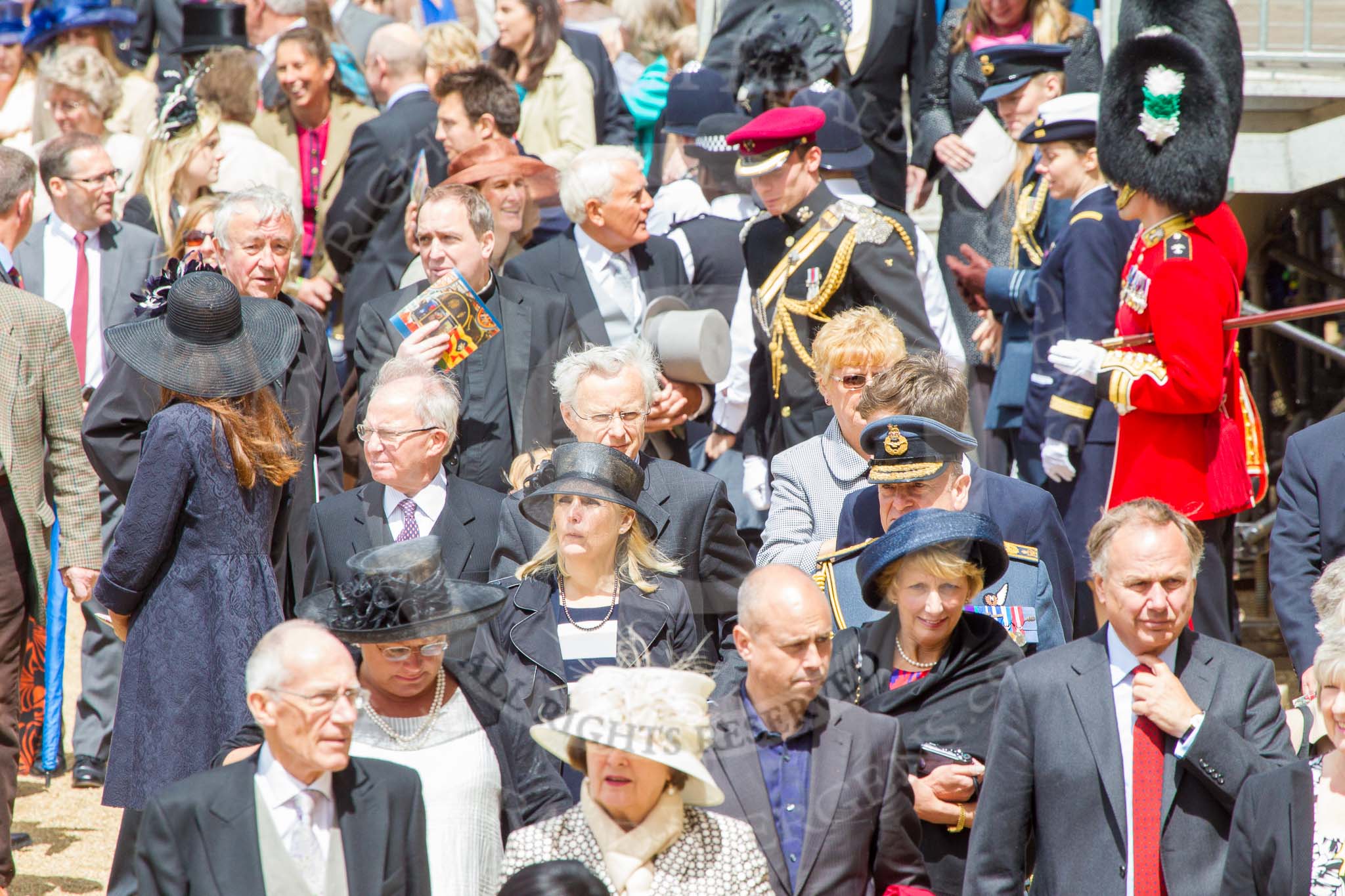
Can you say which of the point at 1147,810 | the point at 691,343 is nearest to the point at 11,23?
the point at 691,343

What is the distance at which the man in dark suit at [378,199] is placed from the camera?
25.2ft

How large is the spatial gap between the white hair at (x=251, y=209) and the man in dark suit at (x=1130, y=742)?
3.02m

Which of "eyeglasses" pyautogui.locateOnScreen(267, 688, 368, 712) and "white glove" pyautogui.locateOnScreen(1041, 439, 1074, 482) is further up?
"white glove" pyautogui.locateOnScreen(1041, 439, 1074, 482)

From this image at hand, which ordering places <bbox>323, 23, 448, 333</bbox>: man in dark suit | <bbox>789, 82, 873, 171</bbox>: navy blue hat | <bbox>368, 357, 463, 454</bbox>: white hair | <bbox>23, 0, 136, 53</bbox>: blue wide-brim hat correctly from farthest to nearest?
1. <bbox>23, 0, 136, 53</bbox>: blue wide-brim hat
2. <bbox>323, 23, 448, 333</bbox>: man in dark suit
3. <bbox>789, 82, 873, 171</bbox>: navy blue hat
4. <bbox>368, 357, 463, 454</bbox>: white hair

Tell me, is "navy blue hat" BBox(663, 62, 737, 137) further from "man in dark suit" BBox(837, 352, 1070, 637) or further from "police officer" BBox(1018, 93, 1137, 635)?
"man in dark suit" BBox(837, 352, 1070, 637)

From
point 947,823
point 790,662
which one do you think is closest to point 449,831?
point 790,662

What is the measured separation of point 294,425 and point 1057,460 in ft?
8.50

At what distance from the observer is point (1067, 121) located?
258 inches

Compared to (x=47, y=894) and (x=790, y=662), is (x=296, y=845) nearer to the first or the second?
(x=790, y=662)

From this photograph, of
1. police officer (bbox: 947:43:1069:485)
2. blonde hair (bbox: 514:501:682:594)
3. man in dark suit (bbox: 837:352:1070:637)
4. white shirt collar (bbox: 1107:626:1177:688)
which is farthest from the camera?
police officer (bbox: 947:43:1069:485)

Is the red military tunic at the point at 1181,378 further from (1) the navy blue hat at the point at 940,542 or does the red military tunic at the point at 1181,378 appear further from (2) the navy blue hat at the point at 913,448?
(1) the navy blue hat at the point at 940,542

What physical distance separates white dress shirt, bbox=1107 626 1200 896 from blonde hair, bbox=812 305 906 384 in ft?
4.40

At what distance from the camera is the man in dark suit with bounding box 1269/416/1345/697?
513cm

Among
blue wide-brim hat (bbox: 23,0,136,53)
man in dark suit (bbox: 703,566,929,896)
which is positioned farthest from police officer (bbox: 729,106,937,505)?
blue wide-brim hat (bbox: 23,0,136,53)
